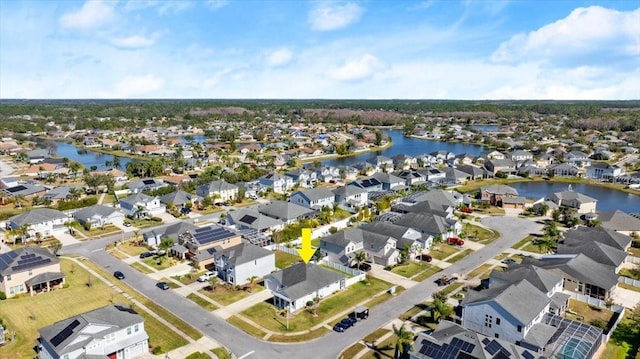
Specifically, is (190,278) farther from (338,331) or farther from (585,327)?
(585,327)

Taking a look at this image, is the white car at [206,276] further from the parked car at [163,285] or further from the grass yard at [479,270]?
the grass yard at [479,270]

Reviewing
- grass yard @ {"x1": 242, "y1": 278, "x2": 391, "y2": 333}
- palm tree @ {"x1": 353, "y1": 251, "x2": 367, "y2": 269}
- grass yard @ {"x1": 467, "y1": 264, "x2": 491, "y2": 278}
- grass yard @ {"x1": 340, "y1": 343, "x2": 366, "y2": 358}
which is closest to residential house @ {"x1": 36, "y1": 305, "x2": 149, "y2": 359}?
grass yard @ {"x1": 242, "y1": 278, "x2": 391, "y2": 333}

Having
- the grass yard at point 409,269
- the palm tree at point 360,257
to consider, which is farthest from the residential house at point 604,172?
the palm tree at point 360,257

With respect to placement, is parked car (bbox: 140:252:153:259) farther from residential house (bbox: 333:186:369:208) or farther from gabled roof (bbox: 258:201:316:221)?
residential house (bbox: 333:186:369:208)

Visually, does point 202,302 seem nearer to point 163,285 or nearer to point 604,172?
point 163,285

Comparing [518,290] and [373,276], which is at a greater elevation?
[518,290]

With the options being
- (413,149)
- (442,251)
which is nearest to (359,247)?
(442,251)

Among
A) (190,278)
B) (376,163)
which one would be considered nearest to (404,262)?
(190,278)
